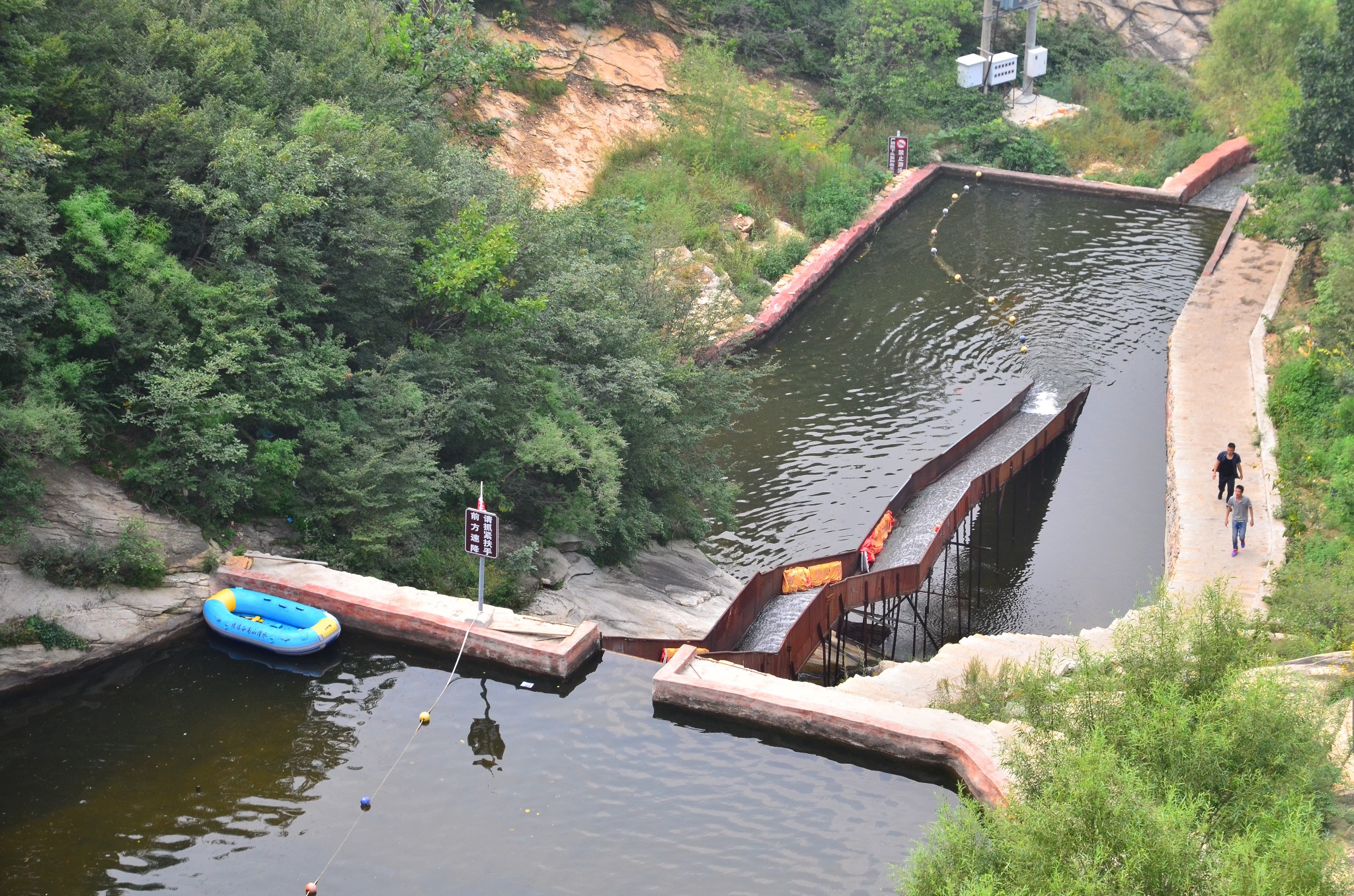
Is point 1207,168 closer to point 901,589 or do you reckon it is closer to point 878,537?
point 878,537

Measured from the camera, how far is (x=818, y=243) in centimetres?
3912

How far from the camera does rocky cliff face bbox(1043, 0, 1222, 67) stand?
52000mm

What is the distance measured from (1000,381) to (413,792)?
838 inches

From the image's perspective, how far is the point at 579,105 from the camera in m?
39.2

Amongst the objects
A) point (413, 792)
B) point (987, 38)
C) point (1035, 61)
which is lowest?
point (413, 792)

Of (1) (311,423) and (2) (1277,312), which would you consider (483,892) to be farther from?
(2) (1277,312)

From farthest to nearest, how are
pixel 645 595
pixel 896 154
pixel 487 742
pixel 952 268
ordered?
pixel 896 154 → pixel 952 268 → pixel 645 595 → pixel 487 742

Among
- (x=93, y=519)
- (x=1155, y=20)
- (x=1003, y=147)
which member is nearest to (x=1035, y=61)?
(x=1003, y=147)

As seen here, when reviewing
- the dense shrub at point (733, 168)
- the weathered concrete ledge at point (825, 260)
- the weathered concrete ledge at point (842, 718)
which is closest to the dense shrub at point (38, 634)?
the weathered concrete ledge at point (842, 718)

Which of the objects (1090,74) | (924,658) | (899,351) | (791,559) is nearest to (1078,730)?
(924,658)

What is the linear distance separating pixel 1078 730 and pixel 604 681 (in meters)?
6.55

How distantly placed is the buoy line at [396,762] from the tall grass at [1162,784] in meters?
6.00

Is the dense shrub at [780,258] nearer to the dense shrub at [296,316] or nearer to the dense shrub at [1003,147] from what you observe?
the dense shrub at [1003,147]

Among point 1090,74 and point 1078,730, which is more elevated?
point 1090,74
